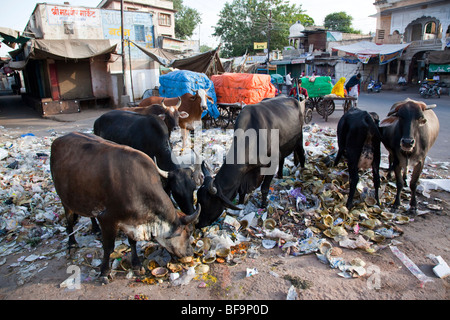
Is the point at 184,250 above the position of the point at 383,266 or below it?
above

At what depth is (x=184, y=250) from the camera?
12.1 ft

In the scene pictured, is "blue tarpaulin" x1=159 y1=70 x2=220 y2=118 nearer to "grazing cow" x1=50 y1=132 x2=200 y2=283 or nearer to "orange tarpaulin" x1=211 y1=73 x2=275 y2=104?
"orange tarpaulin" x1=211 y1=73 x2=275 y2=104

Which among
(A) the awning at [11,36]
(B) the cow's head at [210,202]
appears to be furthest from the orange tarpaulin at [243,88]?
(A) the awning at [11,36]

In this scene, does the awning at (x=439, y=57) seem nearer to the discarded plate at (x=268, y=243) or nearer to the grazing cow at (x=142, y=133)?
the grazing cow at (x=142, y=133)

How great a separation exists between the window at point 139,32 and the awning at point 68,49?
8.63ft

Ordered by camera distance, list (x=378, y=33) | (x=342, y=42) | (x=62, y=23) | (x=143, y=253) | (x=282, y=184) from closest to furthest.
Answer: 1. (x=143, y=253)
2. (x=282, y=184)
3. (x=62, y=23)
4. (x=378, y=33)
5. (x=342, y=42)

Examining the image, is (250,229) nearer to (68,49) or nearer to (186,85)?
(186,85)

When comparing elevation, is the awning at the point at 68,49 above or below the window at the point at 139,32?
below

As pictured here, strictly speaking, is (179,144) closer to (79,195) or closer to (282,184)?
(282,184)

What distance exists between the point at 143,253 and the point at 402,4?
97.7 feet

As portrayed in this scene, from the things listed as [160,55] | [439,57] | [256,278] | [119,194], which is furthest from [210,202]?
[439,57]

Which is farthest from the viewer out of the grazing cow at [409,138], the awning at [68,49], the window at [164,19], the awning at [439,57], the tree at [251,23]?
the tree at [251,23]

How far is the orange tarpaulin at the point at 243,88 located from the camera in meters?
9.95
